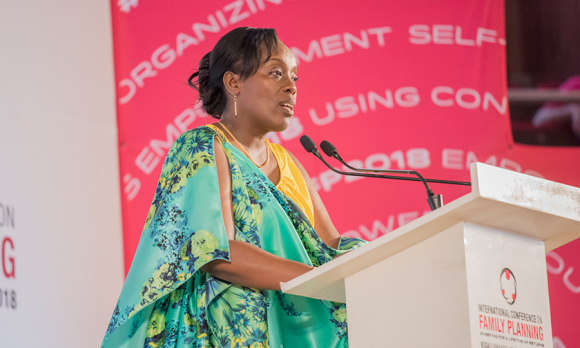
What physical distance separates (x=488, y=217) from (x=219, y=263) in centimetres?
60

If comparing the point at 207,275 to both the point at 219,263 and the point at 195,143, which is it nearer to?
the point at 219,263

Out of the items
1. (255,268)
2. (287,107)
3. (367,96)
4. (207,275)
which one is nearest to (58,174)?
(287,107)

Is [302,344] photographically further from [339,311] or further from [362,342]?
[362,342]

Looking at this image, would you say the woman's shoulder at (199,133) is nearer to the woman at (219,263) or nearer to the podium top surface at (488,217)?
the woman at (219,263)

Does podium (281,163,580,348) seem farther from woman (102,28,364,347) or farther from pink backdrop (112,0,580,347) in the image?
pink backdrop (112,0,580,347)

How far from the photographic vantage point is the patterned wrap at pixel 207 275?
1.34 metres

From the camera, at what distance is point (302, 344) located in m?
1.43

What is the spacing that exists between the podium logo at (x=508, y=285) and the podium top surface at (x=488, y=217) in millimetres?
69

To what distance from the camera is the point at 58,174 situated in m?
2.21

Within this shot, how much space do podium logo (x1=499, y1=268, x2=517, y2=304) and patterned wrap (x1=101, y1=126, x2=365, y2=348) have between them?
529mm

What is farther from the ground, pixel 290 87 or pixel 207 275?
pixel 290 87

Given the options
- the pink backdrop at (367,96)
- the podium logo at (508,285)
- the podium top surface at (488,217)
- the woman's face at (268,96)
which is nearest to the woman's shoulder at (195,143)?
the woman's face at (268,96)

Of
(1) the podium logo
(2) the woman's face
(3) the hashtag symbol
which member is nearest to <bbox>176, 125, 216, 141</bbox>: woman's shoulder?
(2) the woman's face

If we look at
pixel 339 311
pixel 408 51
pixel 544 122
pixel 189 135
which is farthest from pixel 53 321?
pixel 544 122
